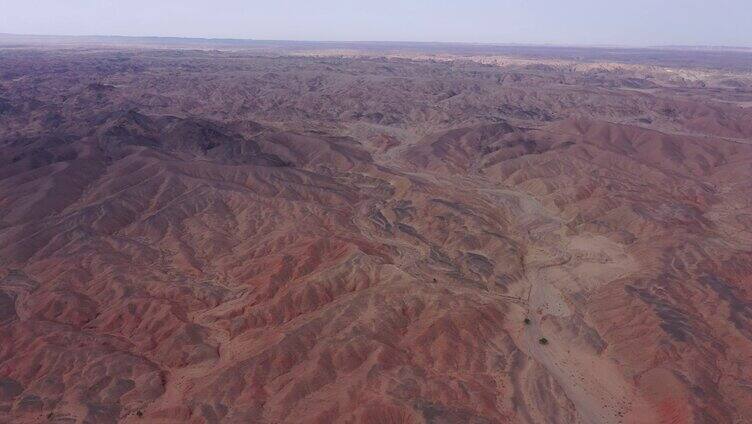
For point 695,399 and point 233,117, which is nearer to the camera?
point 695,399

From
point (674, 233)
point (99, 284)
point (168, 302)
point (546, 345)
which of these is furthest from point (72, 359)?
point (674, 233)

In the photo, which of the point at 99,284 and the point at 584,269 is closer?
the point at 99,284

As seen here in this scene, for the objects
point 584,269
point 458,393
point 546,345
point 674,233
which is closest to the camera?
point 458,393

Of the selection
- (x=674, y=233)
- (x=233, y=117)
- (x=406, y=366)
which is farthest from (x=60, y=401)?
(x=233, y=117)

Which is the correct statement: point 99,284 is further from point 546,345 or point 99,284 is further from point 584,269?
point 584,269

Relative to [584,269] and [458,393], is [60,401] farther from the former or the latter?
[584,269]

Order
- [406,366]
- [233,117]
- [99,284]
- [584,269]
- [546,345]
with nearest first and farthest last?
[406,366], [546,345], [99,284], [584,269], [233,117]
